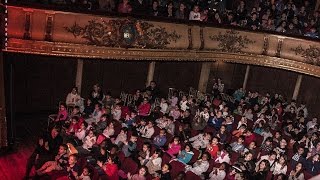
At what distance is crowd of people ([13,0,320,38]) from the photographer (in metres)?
11.9

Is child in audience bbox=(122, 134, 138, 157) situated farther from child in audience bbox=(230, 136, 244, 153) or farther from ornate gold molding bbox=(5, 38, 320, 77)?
ornate gold molding bbox=(5, 38, 320, 77)

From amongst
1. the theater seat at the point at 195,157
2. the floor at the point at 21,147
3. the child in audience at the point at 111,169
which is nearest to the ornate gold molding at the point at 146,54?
the floor at the point at 21,147

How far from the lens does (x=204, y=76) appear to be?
15.7m

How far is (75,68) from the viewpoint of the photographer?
13.0 metres

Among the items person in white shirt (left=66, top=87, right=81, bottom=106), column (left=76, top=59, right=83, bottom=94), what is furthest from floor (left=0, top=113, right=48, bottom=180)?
column (left=76, top=59, right=83, bottom=94)

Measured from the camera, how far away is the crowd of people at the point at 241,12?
467 inches

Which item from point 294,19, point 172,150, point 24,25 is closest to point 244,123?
point 172,150

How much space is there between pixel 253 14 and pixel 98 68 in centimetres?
582

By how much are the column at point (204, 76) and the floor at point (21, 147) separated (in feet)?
21.0

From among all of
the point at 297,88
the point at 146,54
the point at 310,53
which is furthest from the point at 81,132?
the point at 297,88

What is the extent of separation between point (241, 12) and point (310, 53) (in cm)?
278

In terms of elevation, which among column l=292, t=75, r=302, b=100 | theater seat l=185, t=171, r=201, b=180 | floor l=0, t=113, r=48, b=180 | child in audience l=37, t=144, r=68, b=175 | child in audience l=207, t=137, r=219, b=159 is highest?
column l=292, t=75, r=302, b=100

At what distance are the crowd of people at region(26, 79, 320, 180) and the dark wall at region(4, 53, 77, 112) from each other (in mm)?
1757

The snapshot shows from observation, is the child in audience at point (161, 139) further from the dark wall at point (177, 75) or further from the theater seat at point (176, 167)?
the dark wall at point (177, 75)
